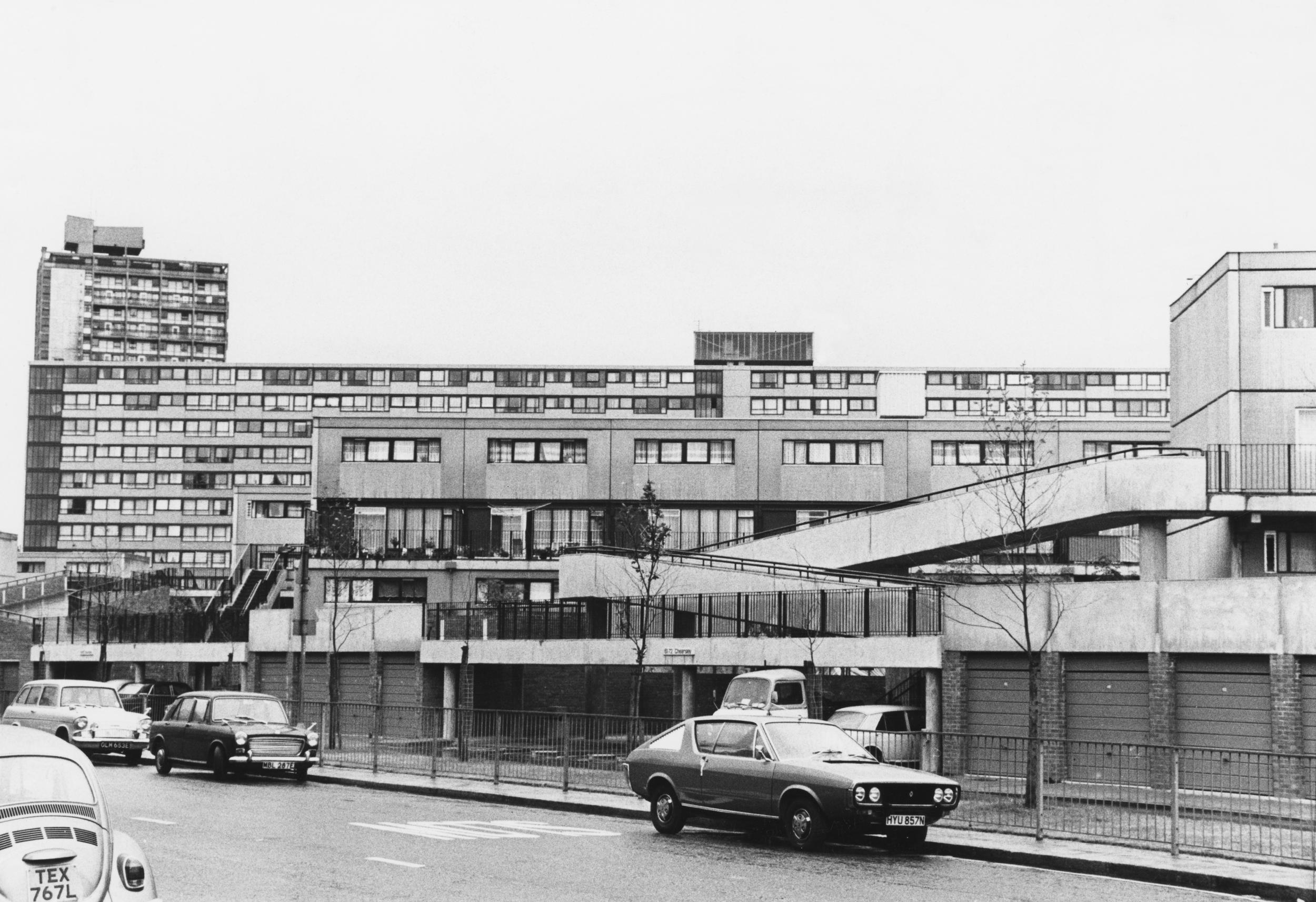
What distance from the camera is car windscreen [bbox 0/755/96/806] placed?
388 inches

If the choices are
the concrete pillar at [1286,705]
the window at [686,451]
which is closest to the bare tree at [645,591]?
the window at [686,451]

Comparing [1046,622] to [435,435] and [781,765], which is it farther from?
[435,435]

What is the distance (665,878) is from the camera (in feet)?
49.8

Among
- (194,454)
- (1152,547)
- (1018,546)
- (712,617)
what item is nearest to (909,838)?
(1152,547)

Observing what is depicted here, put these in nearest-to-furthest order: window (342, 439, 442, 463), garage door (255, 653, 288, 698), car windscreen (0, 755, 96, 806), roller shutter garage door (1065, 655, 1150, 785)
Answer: car windscreen (0, 755, 96, 806)
roller shutter garage door (1065, 655, 1150, 785)
garage door (255, 653, 288, 698)
window (342, 439, 442, 463)

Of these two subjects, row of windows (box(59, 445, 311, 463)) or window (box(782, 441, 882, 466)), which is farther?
row of windows (box(59, 445, 311, 463))

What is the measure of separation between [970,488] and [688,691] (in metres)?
9.03

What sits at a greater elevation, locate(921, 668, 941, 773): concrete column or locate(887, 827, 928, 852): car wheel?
locate(921, 668, 941, 773): concrete column

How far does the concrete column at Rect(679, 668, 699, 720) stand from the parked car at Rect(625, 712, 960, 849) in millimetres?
19038

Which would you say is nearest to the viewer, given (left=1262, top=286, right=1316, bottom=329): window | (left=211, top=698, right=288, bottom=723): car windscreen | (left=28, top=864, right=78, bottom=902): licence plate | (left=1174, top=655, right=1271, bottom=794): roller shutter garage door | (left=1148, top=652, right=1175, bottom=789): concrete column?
(left=28, top=864, right=78, bottom=902): licence plate

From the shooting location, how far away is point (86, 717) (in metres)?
32.2

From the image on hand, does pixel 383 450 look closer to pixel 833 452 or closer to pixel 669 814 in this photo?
pixel 833 452

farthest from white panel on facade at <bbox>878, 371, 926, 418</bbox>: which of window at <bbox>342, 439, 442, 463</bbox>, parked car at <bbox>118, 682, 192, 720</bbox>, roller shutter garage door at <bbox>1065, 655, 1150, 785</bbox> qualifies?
roller shutter garage door at <bbox>1065, 655, 1150, 785</bbox>

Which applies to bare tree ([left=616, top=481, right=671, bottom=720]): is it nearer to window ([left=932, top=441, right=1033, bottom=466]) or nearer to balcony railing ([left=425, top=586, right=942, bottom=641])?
balcony railing ([left=425, top=586, right=942, bottom=641])
